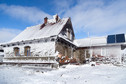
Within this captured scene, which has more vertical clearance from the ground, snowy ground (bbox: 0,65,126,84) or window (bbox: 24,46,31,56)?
window (bbox: 24,46,31,56)

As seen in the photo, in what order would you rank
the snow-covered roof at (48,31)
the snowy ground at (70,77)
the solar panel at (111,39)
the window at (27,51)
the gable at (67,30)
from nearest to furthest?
the snowy ground at (70,77)
the snow-covered roof at (48,31)
the window at (27,51)
the gable at (67,30)
the solar panel at (111,39)

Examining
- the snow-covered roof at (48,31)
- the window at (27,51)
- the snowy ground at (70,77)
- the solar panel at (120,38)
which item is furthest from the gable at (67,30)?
the snowy ground at (70,77)

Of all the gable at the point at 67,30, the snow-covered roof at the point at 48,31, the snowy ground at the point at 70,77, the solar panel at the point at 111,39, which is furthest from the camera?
the solar panel at the point at 111,39

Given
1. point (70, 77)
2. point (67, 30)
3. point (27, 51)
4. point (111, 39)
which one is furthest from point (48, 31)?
point (111, 39)

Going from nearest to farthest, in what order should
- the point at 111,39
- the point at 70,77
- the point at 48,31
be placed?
the point at 70,77 < the point at 48,31 < the point at 111,39

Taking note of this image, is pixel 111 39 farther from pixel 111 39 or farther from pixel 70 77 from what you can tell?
pixel 70 77

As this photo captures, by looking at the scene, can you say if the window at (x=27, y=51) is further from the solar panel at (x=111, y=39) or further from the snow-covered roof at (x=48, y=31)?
the solar panel at (x=111, y=39)

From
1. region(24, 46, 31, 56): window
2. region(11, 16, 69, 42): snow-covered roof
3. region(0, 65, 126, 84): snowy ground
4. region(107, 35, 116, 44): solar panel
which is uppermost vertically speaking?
region(11, 16, 69, 42): snow-covered roof

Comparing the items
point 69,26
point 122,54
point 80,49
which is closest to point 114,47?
point 122,54

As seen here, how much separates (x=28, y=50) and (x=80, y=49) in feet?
26.4

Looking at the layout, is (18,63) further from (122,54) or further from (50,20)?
(122,54)

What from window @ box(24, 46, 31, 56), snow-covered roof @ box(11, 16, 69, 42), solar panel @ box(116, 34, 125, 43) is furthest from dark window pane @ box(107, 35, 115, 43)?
window @ box(24, 46, 31, 56)

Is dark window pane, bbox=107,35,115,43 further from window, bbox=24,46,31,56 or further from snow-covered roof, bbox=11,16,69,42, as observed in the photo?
window, bbox=24,46,31,56

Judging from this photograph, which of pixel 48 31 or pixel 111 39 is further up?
pixel 48 31
